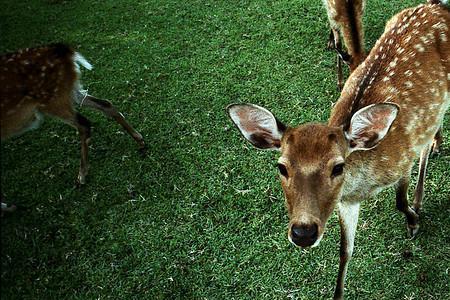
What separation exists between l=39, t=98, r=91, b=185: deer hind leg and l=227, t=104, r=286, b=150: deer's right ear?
1417 millimetres

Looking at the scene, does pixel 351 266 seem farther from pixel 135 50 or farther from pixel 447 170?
pixel 135 50

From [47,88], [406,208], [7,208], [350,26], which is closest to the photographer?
[7,208]

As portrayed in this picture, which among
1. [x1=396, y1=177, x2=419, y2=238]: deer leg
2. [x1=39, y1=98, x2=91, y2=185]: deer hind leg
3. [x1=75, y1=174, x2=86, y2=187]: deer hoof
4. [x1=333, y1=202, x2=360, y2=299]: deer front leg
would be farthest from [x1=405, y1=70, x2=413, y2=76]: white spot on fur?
[x1=75, y1=174, x2=86, y2=187]: deer hoof

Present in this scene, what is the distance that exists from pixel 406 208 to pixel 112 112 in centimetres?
204

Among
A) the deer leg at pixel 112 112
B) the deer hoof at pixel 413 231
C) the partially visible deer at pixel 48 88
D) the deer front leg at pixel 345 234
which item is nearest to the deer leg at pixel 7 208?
the partially visible deer at pixel 48 88

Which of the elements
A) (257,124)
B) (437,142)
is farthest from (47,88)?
(437,142)

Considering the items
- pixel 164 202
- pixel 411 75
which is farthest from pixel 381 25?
pixel 164 202

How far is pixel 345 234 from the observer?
2.36 meters

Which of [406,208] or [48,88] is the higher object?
[48,88]

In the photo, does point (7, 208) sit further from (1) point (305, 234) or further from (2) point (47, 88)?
(2) point (47, 88)

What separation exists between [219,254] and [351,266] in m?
0.75

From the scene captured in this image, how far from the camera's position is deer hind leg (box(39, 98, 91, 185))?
2951 mm

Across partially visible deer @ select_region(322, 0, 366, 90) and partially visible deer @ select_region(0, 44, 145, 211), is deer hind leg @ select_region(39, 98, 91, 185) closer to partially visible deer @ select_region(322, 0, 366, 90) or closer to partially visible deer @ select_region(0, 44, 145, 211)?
partially visible deer @ select_region(0, 44, 145, 211)

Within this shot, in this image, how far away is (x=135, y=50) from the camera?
4.36 meters
